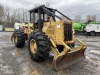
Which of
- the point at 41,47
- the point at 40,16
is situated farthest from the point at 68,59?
the point at 40,16

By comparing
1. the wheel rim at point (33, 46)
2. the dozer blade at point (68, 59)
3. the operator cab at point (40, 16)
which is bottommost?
the dozer blade at point (68, 59)

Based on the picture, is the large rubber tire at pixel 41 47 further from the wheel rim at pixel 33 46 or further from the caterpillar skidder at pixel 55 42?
the wheel rim at pixel 33 46

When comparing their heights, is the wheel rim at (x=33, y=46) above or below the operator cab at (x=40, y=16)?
below

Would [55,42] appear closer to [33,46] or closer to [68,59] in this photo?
[68,59]

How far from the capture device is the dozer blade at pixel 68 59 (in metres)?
5.92

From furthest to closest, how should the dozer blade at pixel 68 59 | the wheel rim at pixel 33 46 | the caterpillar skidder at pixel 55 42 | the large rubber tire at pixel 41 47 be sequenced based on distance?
the wheel rim at pixel 33 46 → the large rubber tire at pixel 41 47 → the caterpillar skidder at pixel 55 42 → the dozer blade at pixel 68 59

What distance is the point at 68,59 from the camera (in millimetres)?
6418

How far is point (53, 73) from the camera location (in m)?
5.81

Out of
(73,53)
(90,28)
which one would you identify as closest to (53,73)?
(73,53)

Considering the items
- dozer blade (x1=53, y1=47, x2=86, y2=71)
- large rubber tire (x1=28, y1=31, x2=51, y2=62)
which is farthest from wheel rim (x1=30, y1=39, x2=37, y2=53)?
dozer blade (x1=53, y1=47, x2=86, y2=71)

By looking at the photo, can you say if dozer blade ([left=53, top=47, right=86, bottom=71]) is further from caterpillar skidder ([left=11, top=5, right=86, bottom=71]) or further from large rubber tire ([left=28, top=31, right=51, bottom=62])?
large rubber tire ([left=28, top=31, right=51, bottom=62])

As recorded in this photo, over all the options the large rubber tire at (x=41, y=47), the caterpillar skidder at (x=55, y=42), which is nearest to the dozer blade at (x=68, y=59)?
the caterpillar skidder at (x=55, y=42)

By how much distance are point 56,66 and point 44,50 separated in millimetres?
897

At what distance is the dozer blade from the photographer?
592 cm
